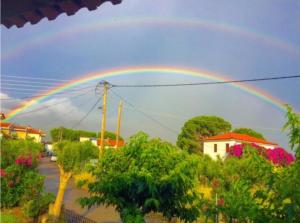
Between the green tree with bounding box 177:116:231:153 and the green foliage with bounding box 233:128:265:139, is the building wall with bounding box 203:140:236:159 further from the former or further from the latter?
the green foliage with bounding box 233:128:265:139

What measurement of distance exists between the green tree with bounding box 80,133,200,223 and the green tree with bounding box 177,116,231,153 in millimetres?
47506

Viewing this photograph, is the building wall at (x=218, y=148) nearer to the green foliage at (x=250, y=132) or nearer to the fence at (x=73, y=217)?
the green foliage at (x=250, y=132)

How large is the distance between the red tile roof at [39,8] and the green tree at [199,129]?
5217cm

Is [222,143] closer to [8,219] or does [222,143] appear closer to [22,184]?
[22,184]

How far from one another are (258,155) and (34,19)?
261 centimetres

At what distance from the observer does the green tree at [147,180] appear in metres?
6.57

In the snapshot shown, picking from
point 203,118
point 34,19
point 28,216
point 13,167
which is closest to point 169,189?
point 34,19

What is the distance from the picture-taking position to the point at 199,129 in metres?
56.8

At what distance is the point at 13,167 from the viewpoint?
13.2 meters

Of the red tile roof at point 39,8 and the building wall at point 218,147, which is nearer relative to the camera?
the red tile roof at point 39,8

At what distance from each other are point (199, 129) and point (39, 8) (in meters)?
55.2

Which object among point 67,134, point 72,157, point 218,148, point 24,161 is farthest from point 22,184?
point 67,134

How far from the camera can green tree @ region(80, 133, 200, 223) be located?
6.57 meters

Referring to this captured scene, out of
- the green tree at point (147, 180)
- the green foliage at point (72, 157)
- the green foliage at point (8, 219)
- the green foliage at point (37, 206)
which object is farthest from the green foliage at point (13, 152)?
the green tree at point (147, 180)
